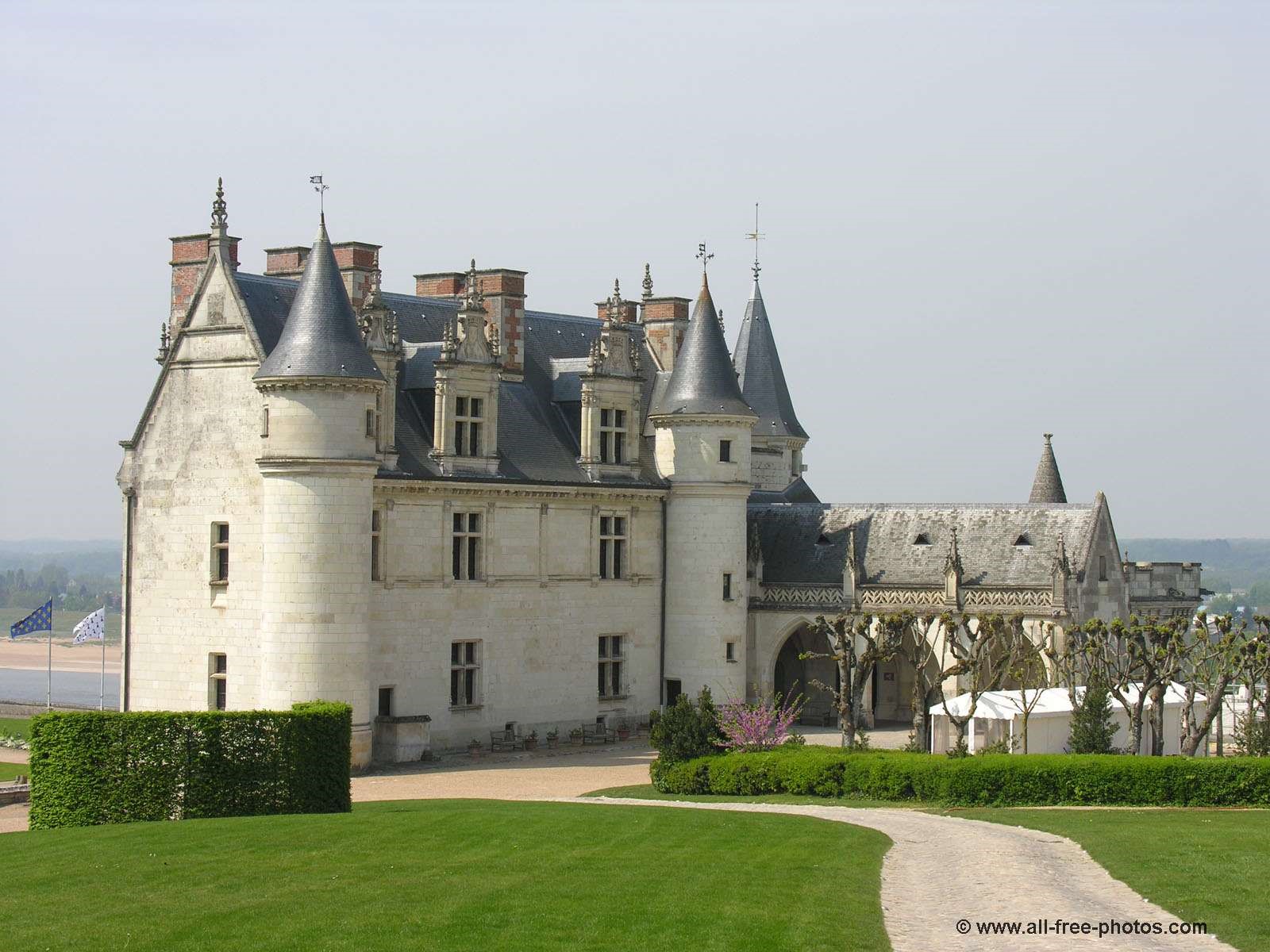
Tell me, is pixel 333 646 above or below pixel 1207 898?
above

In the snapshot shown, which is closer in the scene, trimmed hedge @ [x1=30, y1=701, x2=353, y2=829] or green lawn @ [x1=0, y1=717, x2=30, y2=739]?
trimmed hedge @ [x1=30, y1=701, x2=353, y2=829]

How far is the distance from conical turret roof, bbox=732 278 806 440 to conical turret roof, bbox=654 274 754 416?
683 centimetres

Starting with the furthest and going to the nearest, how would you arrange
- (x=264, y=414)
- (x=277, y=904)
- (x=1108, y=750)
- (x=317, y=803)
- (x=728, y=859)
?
(x=264, y=414)
(x=1108, y=750)
(x=317, y=803)
(x=728, y=859)
(x=277, y=904)

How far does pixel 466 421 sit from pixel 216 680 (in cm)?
698

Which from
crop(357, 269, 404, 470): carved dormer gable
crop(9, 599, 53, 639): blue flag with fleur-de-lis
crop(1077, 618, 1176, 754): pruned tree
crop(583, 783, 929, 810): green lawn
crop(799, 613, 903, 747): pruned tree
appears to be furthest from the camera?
crop(9, 599, 53, 639): blue flag with fleur-de-lis

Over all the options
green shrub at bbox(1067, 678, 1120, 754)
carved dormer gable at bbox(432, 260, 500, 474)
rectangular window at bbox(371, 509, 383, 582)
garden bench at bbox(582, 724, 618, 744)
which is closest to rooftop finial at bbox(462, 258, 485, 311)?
carved dormer gable at bbox(432, 260, 500, 474)

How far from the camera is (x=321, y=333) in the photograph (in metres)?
33.7

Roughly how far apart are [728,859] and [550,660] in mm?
20583

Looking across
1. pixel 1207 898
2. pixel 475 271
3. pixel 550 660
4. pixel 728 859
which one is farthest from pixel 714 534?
pixel 1207 898


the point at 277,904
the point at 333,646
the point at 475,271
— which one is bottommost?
the point at 277,904

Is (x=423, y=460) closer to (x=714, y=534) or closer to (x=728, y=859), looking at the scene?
(x=714, y=534)

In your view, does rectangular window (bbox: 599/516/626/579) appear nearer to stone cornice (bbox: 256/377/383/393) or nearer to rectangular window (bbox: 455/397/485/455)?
rectangular window (bbox: 455/397/485/455)

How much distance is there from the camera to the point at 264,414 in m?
34.0

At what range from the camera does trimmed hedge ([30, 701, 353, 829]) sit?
83.9 ft
